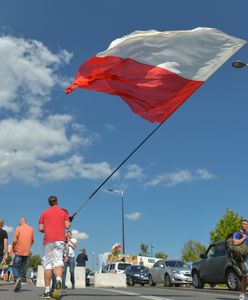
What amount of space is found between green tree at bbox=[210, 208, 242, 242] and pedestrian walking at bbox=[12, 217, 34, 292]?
36860 mm

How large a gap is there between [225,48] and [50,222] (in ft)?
19.0

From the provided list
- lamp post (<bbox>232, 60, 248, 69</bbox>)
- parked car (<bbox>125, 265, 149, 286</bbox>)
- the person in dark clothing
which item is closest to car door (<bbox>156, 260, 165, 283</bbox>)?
parked car (<bbox>125, 265, 149, 286</bbox>)

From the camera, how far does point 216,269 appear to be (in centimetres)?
1891

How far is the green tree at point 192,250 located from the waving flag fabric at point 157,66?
63.8 metres

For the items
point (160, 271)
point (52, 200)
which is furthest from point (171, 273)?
point (52, 200)

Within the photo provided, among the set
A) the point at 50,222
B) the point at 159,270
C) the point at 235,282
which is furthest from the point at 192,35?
the point at 159,270

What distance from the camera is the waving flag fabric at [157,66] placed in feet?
38.7

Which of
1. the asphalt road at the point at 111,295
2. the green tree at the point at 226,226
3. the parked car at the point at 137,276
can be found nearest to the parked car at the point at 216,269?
the asphalt road at the point at 111,295

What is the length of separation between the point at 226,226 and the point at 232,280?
31.1 m

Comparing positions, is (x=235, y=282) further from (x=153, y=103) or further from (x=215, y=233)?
(x=215, y=233)

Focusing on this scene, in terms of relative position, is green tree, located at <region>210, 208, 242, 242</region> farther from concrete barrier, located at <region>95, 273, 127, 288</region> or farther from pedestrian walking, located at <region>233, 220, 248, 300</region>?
pedestrian walking, located at <region>233, 220, 248, 300</region>

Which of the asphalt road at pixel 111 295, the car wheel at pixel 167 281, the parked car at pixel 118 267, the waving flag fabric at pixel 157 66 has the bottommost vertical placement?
the asphalt road at pixel 111 295

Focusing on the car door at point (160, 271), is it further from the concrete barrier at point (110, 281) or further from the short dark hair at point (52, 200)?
the short dark hair at point (52, 200)

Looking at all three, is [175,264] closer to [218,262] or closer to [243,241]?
[218,262]
